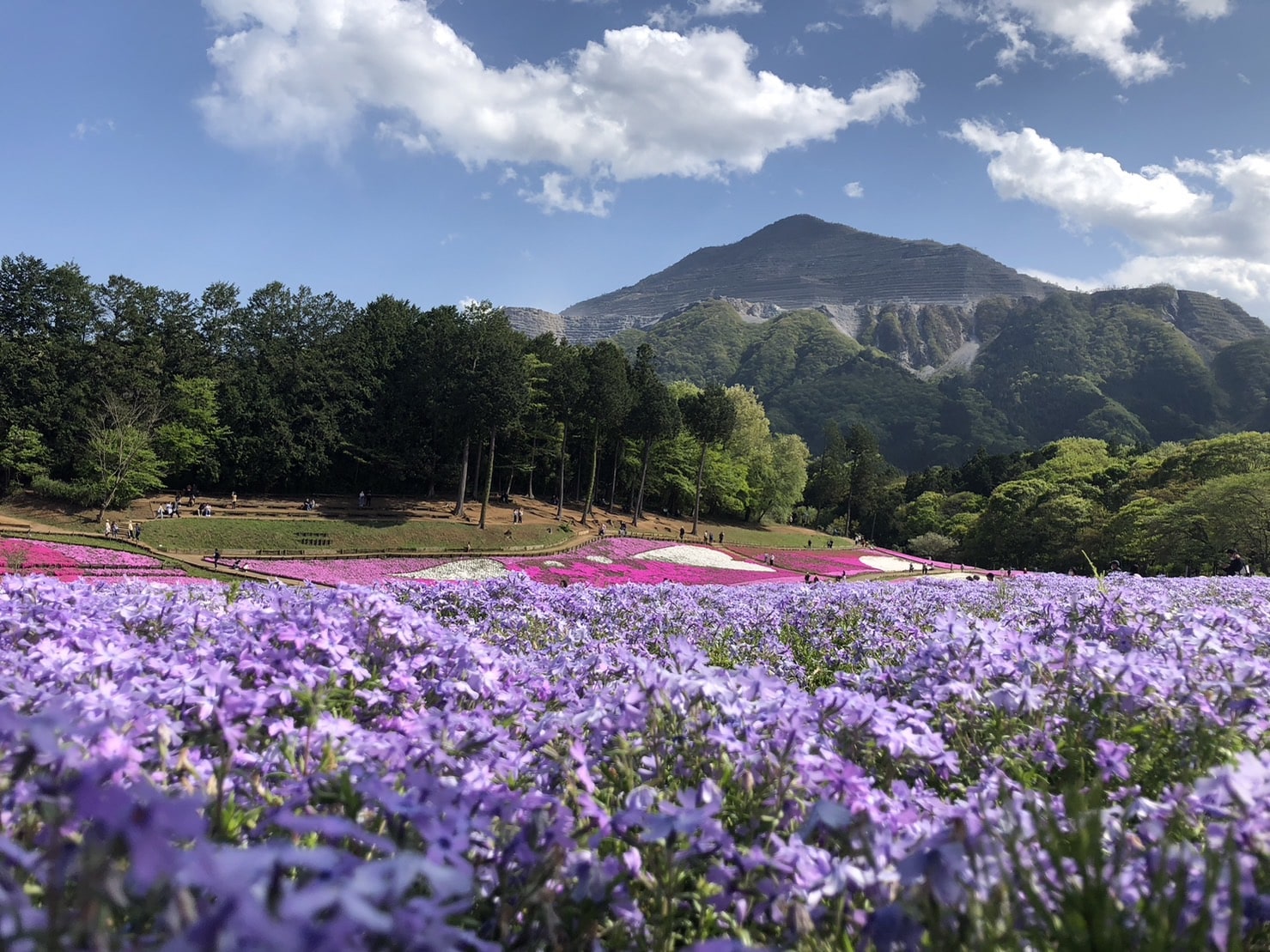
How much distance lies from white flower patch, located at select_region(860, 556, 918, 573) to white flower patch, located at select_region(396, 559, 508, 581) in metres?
21.7

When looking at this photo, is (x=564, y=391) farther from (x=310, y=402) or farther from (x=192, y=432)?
(x=192, y=432)

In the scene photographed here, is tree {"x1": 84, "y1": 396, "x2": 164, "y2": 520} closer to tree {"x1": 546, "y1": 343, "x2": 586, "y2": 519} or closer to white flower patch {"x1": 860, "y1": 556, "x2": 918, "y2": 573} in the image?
tree {"x1": 546, "y1": 343, "x2": 586, "y2": 519}

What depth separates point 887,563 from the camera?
43406mm

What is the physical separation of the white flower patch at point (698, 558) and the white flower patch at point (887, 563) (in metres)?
7.57

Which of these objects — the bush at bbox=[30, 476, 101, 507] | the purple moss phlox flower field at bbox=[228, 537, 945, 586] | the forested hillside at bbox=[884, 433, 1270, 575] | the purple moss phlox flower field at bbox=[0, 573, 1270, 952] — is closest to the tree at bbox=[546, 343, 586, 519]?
the purple moss phlox flower field at bbox=[228, 537, 945, 586]

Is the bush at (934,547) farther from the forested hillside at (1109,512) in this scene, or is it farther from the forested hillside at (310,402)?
the forested hillside at (310,402)

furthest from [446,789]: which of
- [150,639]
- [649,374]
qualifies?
[649,374]

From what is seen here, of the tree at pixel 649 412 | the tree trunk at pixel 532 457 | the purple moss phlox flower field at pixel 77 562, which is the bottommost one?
the purple moss phlox flower field at pixel 77 562

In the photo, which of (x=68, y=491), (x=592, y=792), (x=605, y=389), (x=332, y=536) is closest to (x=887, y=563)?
(x=605, y=389)

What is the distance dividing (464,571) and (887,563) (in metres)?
27.4

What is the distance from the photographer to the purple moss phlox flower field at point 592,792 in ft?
3.71

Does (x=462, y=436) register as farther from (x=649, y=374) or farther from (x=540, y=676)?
(x=540, y=676)

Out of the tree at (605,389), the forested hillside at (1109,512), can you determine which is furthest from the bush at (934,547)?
the tree at (605,389)

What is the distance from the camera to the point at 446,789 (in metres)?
1.54
